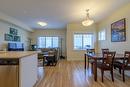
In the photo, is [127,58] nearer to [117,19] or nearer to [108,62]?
[108,62]

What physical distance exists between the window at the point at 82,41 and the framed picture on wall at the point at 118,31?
11.4 ft

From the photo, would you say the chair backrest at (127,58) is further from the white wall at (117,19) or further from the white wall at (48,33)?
the white wall at (48,33)

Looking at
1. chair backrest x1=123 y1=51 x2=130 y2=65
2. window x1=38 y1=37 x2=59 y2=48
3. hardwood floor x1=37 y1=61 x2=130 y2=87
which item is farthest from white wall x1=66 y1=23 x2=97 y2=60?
chair backrest x1=123 y1=51 x2=130 y2=65

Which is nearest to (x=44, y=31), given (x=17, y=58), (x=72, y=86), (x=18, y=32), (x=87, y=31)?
(x=18, y=32)

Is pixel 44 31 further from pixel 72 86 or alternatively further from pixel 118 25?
pixel 72 86

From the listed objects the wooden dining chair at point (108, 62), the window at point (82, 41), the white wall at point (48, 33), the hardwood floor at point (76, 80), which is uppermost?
the white wall at point (48, 33)

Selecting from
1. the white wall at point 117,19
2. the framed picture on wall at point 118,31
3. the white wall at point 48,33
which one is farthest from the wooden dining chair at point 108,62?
the white wall at point 48,33

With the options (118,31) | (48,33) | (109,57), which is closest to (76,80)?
(109,57)


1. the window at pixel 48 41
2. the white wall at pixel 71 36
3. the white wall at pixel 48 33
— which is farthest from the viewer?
the window at pixel 48 41

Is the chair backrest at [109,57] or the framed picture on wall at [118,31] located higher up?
the framed picture on wall at [118,31]

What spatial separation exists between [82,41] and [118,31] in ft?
14.3

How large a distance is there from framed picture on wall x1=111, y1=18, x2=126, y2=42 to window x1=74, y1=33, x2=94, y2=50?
11.4 feet

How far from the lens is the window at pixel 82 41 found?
10.5m

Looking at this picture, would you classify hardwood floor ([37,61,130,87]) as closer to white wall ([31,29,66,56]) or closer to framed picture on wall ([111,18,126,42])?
framed picture on wall ([111,18,126,42])
